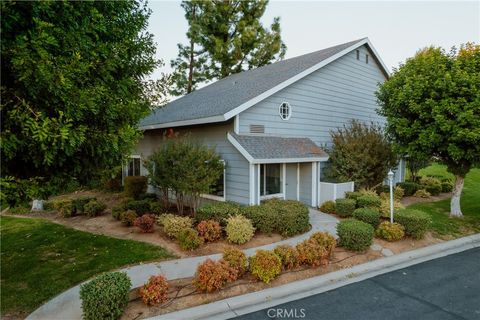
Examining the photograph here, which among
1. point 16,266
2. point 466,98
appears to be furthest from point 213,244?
point 466,98

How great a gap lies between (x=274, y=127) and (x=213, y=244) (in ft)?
18.1

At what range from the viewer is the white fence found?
11.6 metres

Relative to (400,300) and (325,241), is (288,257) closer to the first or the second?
(325,241)

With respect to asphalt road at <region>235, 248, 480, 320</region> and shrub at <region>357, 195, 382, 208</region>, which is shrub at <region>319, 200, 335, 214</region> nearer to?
shrub at <region>357, 195, 382, 208</region>

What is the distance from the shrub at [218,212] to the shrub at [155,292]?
3684mm

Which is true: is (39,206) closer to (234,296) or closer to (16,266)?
(16,266)

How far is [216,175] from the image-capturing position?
992 cm

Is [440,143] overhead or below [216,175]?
overhead

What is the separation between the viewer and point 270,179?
1126 cm

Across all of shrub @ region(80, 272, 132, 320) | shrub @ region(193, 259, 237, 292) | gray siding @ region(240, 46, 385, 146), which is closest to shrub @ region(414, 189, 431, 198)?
gray siding @ region(240, 46, 385, 146)

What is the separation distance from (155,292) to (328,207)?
8.02 m

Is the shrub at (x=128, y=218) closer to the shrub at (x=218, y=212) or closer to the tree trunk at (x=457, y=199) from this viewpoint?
the shrub at (x=218, y=212)

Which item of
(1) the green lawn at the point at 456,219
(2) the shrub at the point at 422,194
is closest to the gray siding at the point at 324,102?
(2) the shrub at the point at 422,194

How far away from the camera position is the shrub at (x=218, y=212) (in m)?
8.73
